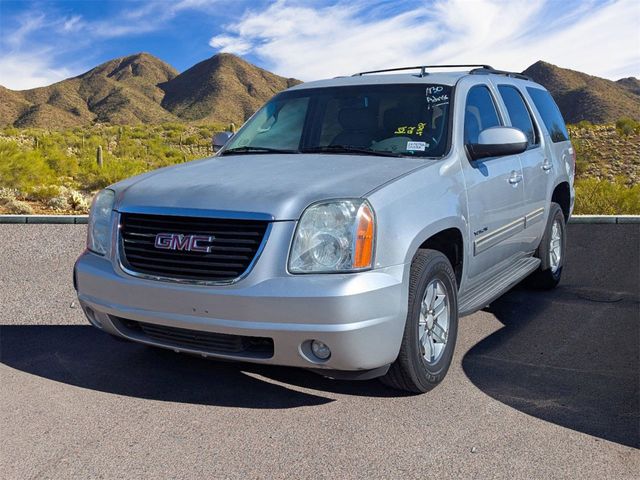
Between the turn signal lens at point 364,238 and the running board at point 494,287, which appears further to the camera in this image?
the running board at point 494,287

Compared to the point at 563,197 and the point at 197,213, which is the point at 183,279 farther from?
the point at 563,197

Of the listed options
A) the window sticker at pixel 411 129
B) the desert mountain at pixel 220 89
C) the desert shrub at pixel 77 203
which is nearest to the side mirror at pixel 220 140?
the window sticker at pixel 411 129

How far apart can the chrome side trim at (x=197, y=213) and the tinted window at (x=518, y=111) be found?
294 centimetres

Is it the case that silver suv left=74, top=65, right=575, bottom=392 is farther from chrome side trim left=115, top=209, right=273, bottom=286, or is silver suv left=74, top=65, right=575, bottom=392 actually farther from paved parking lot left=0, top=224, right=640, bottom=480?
paved parking lot left=0, top=224, right=640, bottom=480

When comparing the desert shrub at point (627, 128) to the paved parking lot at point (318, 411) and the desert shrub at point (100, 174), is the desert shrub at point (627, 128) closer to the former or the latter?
the desert shrub at point (100, 174)

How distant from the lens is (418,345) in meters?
3.88

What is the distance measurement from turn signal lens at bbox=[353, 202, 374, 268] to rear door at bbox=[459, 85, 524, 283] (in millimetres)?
1162

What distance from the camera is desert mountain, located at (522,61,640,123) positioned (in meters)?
63.0

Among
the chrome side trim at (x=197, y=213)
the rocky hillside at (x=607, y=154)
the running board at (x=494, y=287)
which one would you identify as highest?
the chrome side trim at (x=197, y=213)

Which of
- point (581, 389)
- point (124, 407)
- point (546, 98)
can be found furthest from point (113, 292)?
point (546, 98)

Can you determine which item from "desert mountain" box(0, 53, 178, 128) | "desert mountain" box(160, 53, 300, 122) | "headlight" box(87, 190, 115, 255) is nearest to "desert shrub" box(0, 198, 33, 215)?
"headlight" box(87, 190, 115, 255)

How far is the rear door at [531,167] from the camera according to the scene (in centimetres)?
566

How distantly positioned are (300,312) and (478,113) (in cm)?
244

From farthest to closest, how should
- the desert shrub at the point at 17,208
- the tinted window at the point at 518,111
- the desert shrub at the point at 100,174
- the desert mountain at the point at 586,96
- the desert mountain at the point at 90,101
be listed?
the desert mountain at the point at 90,101, the desert mountain at the point at 586,96, the desert shrub at the point at 100,174, the desert shrub at the point at 17,208, the tinted window at the point at 518,111
